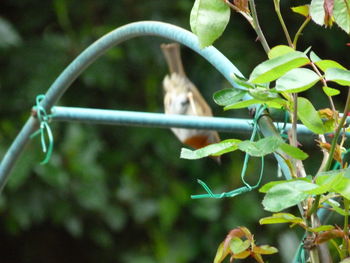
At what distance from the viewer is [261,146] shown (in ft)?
1.52

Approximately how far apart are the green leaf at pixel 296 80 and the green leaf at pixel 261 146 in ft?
0.13

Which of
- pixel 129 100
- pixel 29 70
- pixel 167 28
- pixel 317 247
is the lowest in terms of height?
pixel 317 247

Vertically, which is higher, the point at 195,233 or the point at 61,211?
the point at 61,211

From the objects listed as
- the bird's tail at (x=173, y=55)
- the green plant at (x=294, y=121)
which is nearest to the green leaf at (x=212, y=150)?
the green plant at (x=294, y=121)

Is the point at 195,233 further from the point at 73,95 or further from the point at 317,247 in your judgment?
the point at 317,247

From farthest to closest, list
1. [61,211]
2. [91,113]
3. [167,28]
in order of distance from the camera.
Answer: [61,211], [91,113], [167,28]

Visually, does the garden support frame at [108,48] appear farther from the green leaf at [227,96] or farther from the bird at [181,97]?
the bird at [181,97]

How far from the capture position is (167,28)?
0.79 metres

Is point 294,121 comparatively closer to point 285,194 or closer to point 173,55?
point 285,194

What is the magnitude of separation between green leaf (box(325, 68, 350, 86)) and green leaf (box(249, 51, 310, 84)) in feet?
0.05

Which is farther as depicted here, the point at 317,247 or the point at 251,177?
the point at 251,177

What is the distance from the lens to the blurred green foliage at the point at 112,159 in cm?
264

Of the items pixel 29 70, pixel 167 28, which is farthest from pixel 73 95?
pixel 167 28

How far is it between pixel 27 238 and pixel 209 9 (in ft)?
8.43
